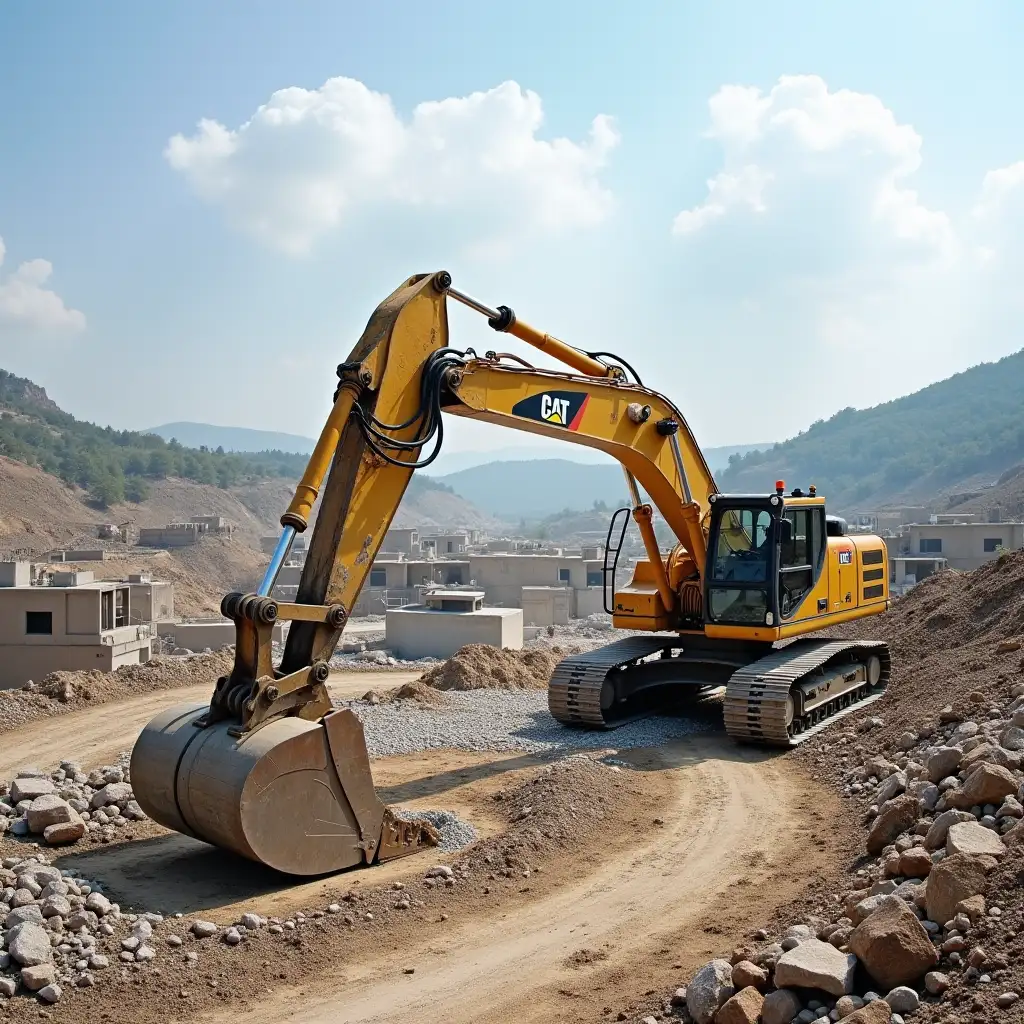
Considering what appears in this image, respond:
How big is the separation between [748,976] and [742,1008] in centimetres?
24

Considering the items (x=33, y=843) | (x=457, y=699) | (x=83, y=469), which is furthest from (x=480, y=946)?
(x=83, y=469)

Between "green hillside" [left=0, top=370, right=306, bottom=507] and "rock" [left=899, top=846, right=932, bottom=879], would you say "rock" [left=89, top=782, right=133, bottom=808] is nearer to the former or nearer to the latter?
"rock" [left=899, top=846, right=932, bottom=879]

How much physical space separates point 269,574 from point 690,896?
3.91 metres

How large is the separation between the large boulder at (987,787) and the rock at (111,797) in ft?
22.7

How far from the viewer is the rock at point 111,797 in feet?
31.0

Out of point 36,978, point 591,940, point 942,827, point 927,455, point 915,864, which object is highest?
point 927,455

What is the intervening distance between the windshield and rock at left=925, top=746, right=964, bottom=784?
15.2ft

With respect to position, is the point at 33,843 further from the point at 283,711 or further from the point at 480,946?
the point at 480,946

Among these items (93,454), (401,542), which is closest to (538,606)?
(401,542)

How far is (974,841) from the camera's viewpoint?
235 inches

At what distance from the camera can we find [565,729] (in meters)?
13.9

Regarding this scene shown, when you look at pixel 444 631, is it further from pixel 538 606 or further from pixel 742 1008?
pixel 742 1008

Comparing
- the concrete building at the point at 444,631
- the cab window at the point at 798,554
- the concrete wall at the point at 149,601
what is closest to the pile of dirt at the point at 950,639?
the cab window at the point at 798,554

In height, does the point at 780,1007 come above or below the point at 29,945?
above
